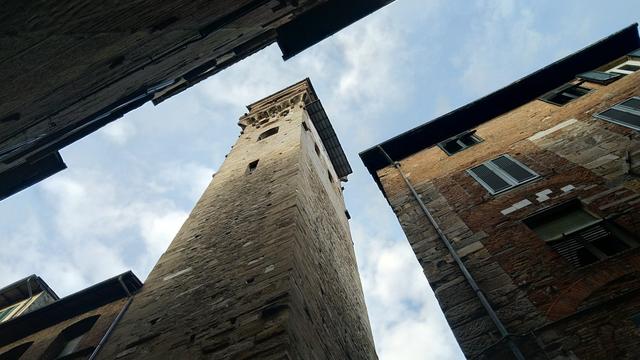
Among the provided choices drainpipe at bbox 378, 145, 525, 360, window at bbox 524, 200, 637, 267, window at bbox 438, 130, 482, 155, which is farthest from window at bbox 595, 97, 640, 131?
drainpipe at bbox 378, 145, 525, 360

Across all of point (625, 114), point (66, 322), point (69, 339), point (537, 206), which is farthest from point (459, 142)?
point (66, 322)

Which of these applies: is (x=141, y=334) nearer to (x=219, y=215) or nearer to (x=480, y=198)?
(x=219, y=215)

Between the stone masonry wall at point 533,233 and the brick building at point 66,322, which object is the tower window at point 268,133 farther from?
the brick building at point 66,322

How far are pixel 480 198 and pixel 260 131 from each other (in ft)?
34.7

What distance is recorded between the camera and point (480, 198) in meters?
6.99

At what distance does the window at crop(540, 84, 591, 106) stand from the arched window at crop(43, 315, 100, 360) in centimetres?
1223

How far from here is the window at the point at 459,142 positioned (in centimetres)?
943

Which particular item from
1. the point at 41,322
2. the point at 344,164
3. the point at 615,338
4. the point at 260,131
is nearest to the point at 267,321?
the point at 615,338

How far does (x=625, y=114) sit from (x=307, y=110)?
1357 centimetres

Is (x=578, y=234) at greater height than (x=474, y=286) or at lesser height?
lesser

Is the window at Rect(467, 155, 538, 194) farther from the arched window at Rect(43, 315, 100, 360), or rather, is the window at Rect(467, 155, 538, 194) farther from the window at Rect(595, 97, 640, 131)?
the arched window at Rect(43, 315, 100, 360)

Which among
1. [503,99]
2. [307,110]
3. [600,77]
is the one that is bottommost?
[600,77]

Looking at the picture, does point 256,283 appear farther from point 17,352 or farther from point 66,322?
point 17,352

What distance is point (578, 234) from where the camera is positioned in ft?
17.8
